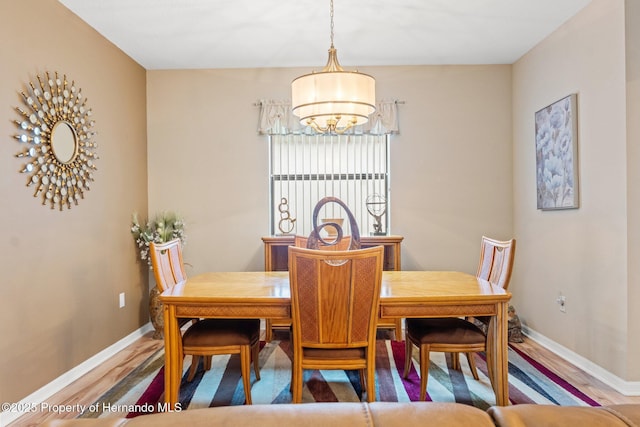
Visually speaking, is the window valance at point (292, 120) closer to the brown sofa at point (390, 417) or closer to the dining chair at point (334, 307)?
the dining chair at point (334, 307)

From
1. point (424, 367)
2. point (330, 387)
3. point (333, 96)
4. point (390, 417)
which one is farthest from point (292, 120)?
point (390, 417)

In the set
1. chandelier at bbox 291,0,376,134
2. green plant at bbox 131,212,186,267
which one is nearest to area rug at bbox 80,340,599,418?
green plant at bbox 131,212,186,267

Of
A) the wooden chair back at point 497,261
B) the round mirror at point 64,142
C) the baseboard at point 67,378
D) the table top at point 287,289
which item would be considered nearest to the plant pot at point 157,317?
the baseboard at point 67,378

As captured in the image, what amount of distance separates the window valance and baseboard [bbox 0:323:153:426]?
2.28 meters

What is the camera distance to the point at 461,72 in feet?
13.6

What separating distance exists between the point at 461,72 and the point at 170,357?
3657 millimetres

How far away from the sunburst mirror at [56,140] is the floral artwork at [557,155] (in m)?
3.58

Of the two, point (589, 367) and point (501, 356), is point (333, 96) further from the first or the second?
point (589, 367)

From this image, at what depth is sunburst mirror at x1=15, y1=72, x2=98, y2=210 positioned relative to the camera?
2.49 m

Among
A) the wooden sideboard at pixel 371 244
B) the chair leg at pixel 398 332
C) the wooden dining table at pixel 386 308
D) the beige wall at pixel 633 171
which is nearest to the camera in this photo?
the wooden dining table at pixel 386 308

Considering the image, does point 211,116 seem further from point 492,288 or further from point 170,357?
point 492,288

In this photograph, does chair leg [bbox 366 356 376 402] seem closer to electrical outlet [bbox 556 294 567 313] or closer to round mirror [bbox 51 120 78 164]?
electrical outlet [bbox 556 294 567 313]

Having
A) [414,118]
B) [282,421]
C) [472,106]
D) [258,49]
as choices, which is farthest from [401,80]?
[282,421]

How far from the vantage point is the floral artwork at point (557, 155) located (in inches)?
121
